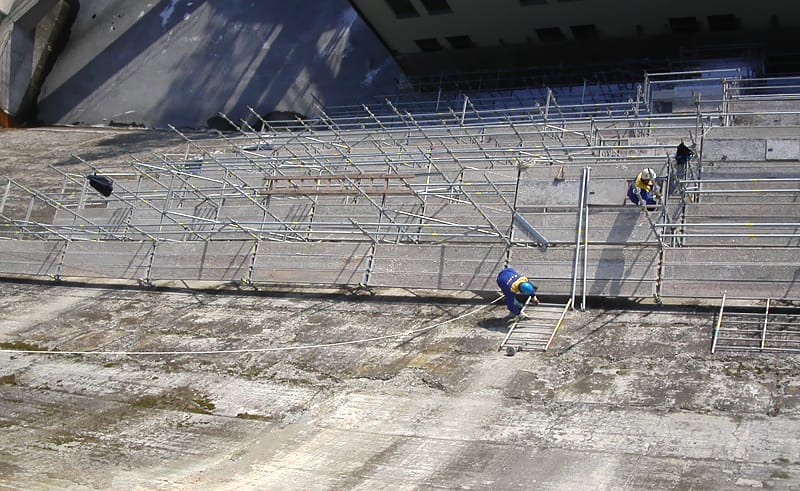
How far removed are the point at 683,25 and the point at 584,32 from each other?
9.24ft

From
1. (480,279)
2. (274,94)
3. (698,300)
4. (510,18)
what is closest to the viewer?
(698,300)

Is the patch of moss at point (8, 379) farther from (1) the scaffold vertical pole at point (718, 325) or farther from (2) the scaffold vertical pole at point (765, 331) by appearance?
(2) the scaffold vertical pole at point (765, 331)

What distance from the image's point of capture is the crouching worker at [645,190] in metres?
15.5

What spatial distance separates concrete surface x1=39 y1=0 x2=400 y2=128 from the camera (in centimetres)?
3131

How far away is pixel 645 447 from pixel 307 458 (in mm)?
4085

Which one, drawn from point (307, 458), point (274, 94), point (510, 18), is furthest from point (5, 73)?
point (307, 458)

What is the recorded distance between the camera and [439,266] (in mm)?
16469

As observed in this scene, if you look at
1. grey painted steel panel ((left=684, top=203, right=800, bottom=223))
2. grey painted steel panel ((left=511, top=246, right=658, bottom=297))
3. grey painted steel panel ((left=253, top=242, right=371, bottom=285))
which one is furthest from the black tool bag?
grey painted steel panel ((left=684, top=203, right=800, bottom=223))

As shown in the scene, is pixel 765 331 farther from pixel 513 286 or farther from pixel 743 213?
pixel 513 286

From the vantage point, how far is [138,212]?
21.9 meters

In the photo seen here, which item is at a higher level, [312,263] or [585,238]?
[585,238]

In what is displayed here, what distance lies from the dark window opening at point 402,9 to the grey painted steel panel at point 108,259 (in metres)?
12.1

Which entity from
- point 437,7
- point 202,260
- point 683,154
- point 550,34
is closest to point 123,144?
point 437,7

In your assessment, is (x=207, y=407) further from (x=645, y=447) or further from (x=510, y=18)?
(x=510, y=18)
